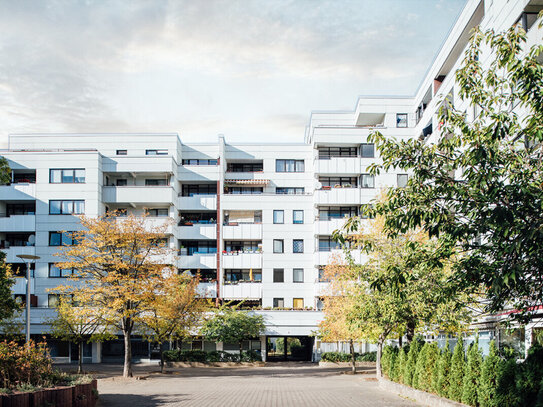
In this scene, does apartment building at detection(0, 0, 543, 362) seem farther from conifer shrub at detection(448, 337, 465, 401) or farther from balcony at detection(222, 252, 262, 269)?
conifer shrub at detection(448, 337, 465, 401)

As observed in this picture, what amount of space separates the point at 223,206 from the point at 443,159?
1861 inches

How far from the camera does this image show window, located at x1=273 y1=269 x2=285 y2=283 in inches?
2301

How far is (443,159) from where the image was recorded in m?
13.0

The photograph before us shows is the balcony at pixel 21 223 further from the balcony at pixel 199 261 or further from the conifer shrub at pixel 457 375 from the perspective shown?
the conifer shrub at pixel 457 375

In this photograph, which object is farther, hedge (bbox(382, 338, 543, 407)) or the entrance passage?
the entrance passage

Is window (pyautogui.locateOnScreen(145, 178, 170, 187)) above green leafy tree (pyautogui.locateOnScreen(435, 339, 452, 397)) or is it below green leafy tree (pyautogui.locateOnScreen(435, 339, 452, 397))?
above

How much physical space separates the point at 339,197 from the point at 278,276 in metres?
9.48

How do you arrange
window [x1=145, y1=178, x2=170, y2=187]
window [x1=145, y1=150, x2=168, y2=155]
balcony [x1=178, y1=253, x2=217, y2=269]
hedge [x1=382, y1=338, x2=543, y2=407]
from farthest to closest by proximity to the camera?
window [x1=145, y1=150, x2=168, y2=155]
window [x1=145, y1=178, x2=170, y2=187]
balcony [x1=178, y1=253, x2=217, y2=269]
hedge [x1=382, y1=338, x2=543, y2=407]

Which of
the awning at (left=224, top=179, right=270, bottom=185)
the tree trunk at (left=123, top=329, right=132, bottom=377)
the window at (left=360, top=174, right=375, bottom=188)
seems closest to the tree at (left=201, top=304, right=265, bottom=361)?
the awning at (left=224, top=179, right=270, bottom=185)

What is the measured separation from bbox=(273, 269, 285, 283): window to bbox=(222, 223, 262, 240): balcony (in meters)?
3.58

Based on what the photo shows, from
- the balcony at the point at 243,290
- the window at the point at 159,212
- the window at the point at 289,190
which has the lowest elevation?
the balcony at the point at 243,290

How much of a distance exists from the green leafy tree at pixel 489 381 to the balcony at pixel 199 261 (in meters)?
42.3

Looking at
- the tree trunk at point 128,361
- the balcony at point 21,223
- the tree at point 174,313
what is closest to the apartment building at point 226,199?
the balcony at point 21,223

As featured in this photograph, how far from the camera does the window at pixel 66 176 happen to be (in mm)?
56281
